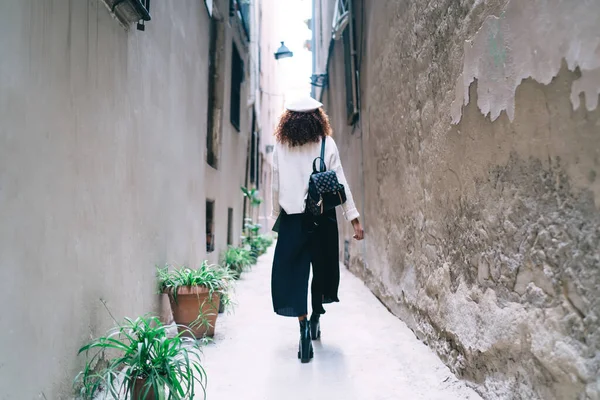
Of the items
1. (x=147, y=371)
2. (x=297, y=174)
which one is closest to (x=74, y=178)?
(x=147, y=371)

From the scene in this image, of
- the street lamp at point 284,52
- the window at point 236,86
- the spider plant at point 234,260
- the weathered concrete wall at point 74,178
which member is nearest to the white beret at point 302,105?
the weathered concrete wall at point 74,178

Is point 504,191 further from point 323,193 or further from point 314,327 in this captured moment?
point 314,327

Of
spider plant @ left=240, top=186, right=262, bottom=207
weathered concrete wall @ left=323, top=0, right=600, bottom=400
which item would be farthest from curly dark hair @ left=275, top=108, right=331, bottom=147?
spider plant @ left=240, top=186, right=262, bottom=207

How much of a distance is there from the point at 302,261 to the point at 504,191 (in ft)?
4.44

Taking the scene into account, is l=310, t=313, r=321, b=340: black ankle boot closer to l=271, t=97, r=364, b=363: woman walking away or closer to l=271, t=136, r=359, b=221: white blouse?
l=271, t=97, r=364, b=363: woman walking away

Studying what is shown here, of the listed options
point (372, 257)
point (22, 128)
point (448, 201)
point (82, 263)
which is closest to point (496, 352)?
point (448, 201)

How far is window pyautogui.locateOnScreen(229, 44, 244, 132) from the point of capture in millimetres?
7523

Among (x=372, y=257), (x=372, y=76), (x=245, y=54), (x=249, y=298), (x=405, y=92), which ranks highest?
(x=245, y=54)

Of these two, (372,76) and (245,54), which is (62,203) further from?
(245,54)

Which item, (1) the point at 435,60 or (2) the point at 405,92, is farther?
(2) the point at 405,92

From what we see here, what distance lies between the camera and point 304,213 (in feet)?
9.03

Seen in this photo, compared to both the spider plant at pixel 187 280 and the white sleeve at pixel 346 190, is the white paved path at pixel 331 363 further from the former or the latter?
the white sleeve at pixel 346 190

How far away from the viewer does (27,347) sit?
1.48 m

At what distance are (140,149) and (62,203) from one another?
3.48ft
